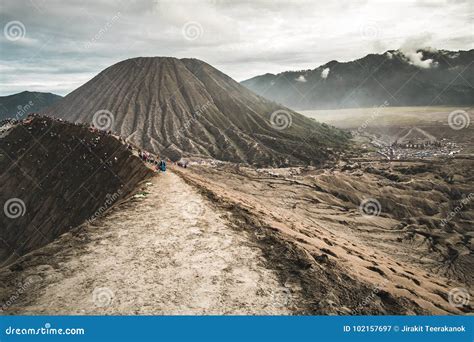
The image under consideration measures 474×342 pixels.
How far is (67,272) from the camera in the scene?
13.9 meters

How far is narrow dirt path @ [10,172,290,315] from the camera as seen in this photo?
39.1 feet

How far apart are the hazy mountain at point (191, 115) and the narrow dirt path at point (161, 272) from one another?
7966 centimetres

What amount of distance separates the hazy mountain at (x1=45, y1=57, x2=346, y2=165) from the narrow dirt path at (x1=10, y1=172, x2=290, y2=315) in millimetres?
79661

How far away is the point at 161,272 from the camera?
14.1 meters

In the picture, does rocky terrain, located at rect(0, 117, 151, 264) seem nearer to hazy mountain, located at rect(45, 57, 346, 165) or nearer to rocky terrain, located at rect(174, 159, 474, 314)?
rocky terrain, located at rect(174, 159, 474, 314)

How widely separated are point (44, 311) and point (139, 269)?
353 cm

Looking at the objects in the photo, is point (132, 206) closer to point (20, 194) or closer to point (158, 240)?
Result: point (158, 240)

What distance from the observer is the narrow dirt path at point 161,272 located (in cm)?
1191

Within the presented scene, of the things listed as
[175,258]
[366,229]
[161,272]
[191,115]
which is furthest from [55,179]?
[191,115]

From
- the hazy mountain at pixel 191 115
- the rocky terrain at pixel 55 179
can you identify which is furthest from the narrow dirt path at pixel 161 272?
the hazy mountain at pixel 191 115

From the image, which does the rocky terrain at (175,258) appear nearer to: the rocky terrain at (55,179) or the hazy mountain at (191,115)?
the rocky terrain at (55,179)

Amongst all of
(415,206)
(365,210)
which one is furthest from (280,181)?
(415,206)

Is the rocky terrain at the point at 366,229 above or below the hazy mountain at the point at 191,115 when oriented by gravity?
below

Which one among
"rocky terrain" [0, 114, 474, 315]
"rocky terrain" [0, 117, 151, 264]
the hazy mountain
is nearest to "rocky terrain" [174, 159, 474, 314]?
"rocky terrain" [0, 114, 474, 315]
